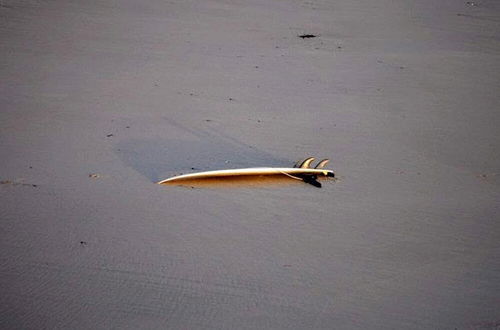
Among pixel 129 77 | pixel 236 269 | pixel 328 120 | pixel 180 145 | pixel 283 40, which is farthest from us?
pixel 283 40

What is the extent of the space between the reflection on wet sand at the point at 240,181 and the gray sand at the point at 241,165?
59 millimetres

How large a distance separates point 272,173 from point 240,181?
206mm

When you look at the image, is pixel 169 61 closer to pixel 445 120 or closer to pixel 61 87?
pixel 61 87

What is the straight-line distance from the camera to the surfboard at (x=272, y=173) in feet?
9.93

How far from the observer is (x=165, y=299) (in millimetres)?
2184

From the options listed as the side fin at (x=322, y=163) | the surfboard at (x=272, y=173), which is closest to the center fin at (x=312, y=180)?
the surfboard at (x=272, y=173)

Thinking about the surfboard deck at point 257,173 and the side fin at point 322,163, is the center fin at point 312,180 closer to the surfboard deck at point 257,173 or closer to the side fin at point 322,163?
the surfboard deck at point 257,173

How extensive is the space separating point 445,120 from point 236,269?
2.65m

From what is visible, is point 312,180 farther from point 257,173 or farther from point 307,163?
point 257,173

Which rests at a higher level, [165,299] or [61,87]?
[61,87]

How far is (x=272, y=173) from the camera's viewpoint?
3.15 m

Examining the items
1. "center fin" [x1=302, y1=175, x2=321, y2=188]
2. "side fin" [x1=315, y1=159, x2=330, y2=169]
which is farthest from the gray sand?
"side fin" [x1=315, y1=159, x2=330, y2=169]

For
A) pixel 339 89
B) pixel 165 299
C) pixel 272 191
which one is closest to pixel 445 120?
pixel 339 89

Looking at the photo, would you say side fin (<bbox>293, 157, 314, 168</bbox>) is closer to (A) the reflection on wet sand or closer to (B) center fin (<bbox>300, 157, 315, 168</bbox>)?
(B) center fin (<bbox>300, 157, 315, 168</bbox>)
